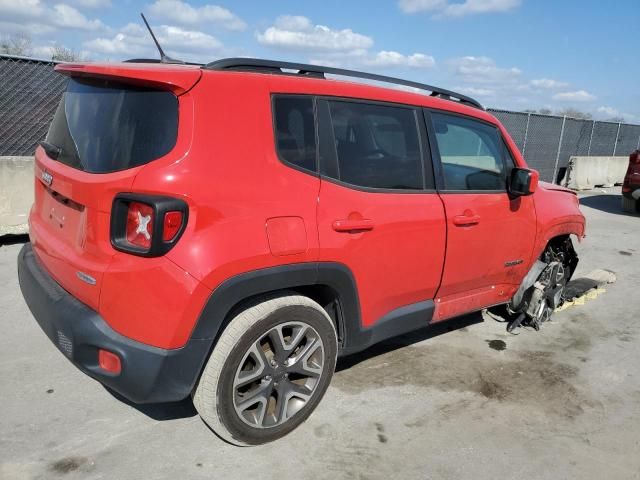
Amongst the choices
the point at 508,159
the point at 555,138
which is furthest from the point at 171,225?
the point at 555,138

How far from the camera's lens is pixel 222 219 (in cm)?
229

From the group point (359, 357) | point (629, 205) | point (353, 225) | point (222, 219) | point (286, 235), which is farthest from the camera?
point (629, 205)

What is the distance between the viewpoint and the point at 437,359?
3.87 meters

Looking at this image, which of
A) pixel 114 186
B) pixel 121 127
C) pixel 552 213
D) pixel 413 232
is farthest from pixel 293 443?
pixel 552 213

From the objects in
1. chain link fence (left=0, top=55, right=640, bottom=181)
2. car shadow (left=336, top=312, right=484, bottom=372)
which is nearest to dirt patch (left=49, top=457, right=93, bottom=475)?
car shadow (left=336, top=312, right=484, bottom=372)

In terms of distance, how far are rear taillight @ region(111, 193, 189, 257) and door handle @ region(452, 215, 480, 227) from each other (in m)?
1.82

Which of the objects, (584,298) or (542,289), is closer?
(542,289)

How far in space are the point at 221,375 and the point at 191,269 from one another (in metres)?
0.56

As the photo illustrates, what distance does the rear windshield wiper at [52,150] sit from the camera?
2.74 meters

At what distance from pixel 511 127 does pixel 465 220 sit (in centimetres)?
1081

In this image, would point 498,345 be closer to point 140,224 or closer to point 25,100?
point 140,224

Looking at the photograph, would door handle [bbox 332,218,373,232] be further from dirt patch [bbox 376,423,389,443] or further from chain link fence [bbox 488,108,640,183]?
chain link fence [bbox 488,108,640,183]

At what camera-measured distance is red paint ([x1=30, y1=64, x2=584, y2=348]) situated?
221cm

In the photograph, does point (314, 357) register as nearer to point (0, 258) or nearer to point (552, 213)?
point (552, 213)
